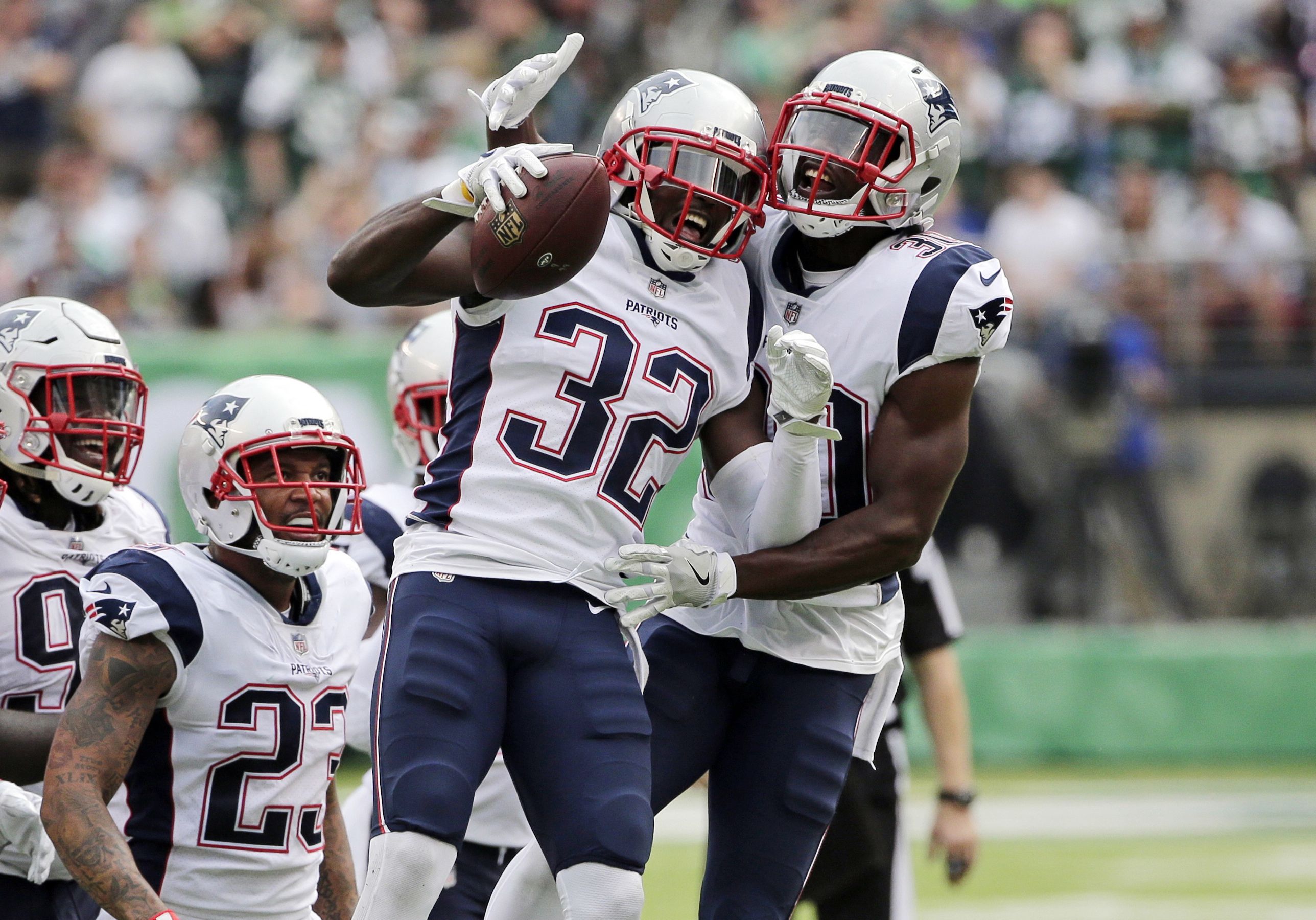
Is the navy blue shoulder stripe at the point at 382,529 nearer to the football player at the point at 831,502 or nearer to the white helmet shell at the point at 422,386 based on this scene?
the white helmet shell at the point at 422,386

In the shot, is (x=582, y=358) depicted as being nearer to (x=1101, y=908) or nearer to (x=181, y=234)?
(x=1101, y=908)

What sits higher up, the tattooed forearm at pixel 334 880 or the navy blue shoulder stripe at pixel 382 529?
the navy blue shoulder stripe at pixel 382 529

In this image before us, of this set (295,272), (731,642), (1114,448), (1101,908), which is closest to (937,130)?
(731,642)

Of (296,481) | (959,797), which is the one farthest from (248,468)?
(959,797)

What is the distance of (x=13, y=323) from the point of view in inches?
155

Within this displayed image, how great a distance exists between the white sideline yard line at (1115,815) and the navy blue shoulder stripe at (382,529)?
3878mm

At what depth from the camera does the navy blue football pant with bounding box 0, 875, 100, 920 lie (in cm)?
359

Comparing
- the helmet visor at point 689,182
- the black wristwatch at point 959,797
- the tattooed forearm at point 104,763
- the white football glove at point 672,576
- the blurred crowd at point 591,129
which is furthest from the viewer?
the blurred crowd at point 591,129

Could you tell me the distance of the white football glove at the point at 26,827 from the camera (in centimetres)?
340

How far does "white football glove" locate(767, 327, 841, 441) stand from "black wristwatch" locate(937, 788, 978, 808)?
1.60 metres

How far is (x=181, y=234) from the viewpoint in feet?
34.3

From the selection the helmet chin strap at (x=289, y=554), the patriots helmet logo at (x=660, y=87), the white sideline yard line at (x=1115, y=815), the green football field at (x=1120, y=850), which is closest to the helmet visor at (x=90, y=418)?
the helmet chin strap at (x=289, y=554)

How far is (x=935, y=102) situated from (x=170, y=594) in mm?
1738

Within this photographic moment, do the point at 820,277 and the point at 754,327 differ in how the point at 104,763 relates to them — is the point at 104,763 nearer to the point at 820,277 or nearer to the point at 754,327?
the point at 754,327
